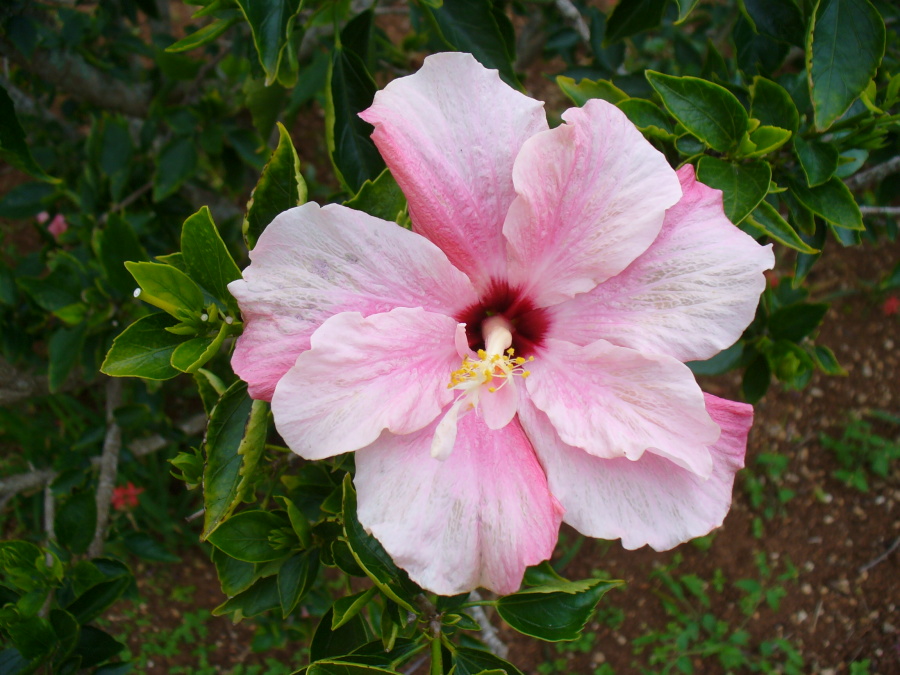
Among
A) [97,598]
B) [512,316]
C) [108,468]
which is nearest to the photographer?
[512,316]

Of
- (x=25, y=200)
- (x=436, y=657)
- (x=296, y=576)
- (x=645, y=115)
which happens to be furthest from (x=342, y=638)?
(x=25, y=200)

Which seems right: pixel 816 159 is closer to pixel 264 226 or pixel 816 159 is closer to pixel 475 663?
pixel 264 226

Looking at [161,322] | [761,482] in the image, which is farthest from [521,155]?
[761,482]

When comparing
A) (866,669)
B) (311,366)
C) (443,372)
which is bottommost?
(866,669)

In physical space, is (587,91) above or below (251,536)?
above

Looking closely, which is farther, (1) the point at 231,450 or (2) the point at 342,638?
(2) the point at 342,638

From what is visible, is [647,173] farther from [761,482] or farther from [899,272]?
[761,482]

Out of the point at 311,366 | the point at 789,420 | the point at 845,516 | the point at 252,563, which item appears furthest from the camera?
the point at 789,420
